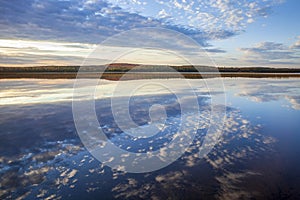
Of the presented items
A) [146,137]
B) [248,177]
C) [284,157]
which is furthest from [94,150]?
[284,157]

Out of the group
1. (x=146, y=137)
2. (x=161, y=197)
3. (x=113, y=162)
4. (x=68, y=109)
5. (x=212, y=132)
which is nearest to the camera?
(x=161, y=197)

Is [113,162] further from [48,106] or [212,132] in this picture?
[48,106]

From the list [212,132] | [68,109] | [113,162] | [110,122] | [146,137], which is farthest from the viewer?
[68,109]

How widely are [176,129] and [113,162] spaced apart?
415 cm

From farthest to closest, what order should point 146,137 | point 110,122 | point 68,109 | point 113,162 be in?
1. point 68,109
2. point 110,122
3. point 146,137
4. point 113,162

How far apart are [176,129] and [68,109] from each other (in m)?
7.49

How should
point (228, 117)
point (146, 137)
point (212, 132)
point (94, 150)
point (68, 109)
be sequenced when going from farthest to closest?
point (68, 109) → point (228, 117) → point (212, 132) → point (146, 137) → point (94, 150)

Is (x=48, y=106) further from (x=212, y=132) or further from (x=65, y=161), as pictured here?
(x=212, y=132)

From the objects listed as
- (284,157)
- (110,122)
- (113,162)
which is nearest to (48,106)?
(110,122)

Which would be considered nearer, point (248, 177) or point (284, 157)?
point (248, 177)

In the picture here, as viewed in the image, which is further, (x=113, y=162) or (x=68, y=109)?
(x=68, y=109)

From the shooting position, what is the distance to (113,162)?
6.86 meters

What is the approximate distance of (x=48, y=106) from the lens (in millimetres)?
15312

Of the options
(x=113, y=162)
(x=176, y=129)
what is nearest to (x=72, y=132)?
(x=113, y=162)
